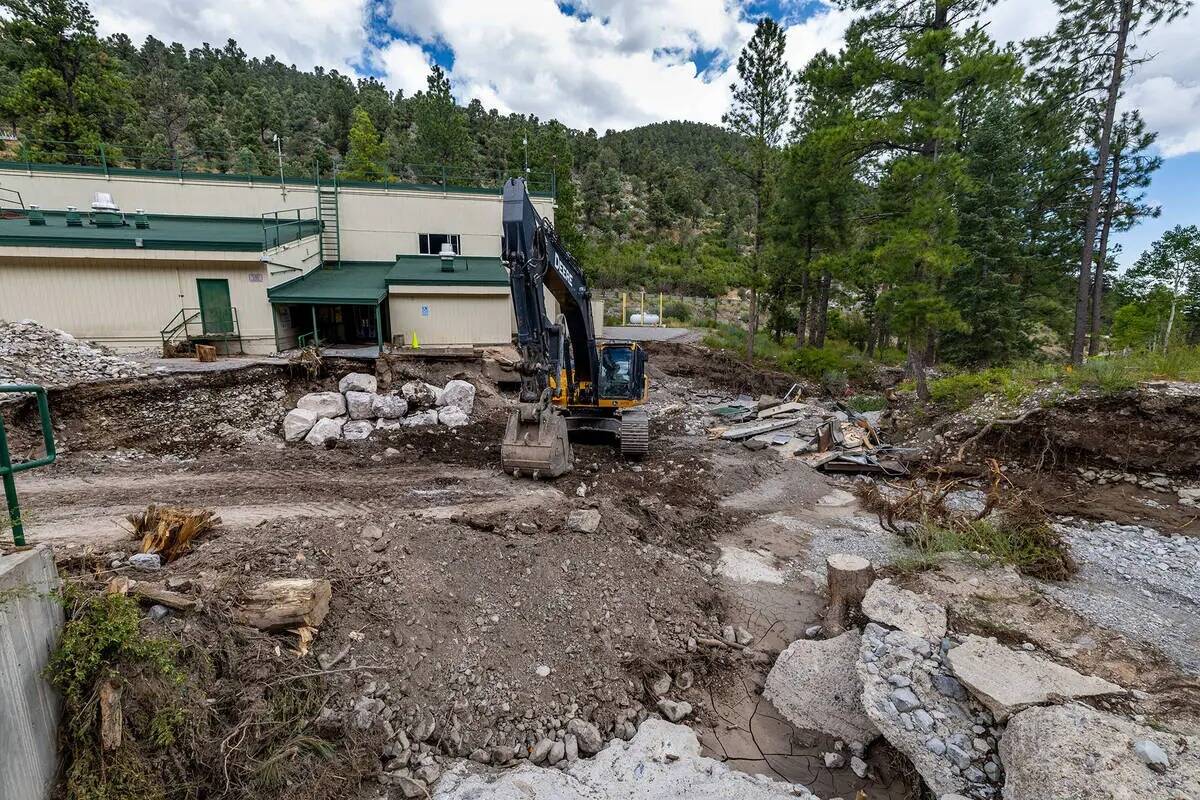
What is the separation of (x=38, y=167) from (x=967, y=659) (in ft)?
107

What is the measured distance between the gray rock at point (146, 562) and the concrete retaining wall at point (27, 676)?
1.69 meters

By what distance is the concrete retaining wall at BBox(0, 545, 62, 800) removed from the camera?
10.9ft

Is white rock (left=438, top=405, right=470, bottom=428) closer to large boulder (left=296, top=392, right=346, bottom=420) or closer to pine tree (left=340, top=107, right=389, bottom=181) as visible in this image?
large boulder (left=296, top=392, right=346, bottom=420)

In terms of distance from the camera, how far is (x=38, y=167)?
21.1 m

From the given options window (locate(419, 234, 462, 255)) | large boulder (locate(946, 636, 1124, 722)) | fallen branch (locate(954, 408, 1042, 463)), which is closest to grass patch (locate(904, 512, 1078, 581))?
large boulder (locate(946, 636, 1124, 722))

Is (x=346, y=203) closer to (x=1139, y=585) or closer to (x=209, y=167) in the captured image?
(x=1139, y=585)

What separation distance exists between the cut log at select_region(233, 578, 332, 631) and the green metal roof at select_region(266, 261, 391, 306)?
14.2 metres

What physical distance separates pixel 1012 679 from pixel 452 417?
11825mm

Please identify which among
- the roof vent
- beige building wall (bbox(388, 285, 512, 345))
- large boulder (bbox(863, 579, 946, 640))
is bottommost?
large boulder (bbox(863, 579, 946, 640))

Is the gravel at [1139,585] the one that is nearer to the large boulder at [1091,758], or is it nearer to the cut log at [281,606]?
the large boulder at [1091,758]

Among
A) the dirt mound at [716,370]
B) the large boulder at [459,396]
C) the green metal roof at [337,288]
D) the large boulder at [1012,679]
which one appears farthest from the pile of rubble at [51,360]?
the dirt mound at [716,370]

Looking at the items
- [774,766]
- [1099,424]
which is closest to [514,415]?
[774,766]

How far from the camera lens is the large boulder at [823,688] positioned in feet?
16.3

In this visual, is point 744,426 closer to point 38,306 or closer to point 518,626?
point 518,626
